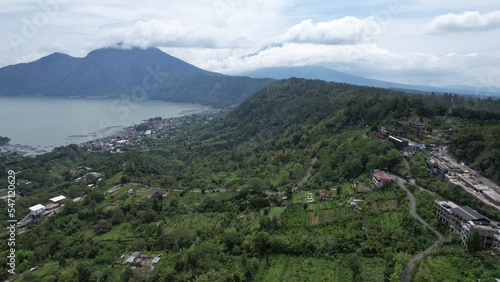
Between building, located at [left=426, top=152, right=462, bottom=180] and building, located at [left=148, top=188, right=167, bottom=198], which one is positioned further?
building, located at [left=148, top=188, right=167, bottom=198]

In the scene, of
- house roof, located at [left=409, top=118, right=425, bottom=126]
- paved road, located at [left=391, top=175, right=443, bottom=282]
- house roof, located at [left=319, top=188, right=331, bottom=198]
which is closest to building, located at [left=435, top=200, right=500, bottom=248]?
paved road, located at [left=391, top=175, right=443, bottom=282]

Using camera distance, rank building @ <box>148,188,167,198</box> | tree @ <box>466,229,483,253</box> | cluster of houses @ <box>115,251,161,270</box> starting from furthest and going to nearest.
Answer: building @ <box>148,188,167,198</box> → cluster of houses @ <box>115,251,161,270</box> → tree @ <box>466,229,483,253</box>

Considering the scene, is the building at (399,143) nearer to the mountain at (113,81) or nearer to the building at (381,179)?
the building at (381,179)

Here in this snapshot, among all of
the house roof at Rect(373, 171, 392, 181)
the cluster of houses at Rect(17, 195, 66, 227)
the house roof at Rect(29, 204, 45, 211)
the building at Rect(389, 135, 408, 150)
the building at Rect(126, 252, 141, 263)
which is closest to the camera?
the building at Rect(126, 252, 141, 263)

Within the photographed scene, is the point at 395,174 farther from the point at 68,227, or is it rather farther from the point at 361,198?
the point at 68,227

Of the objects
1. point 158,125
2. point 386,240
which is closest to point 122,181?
point 386,240

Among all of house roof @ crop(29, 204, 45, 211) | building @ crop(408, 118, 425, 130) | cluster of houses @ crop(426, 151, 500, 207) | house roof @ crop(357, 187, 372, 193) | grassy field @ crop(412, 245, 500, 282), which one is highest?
building @ crop(408, 118, 425, 130)

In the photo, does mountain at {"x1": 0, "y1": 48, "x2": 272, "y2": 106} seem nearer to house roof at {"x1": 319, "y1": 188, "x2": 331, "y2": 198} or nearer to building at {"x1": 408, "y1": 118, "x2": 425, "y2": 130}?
building at {"x1": 408, "y1": 118, "x2": 425, "y2": 130}

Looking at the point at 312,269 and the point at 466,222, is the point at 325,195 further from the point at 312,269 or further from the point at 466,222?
the point at 466,222

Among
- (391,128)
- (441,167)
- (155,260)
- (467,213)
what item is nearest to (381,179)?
(441,167)
